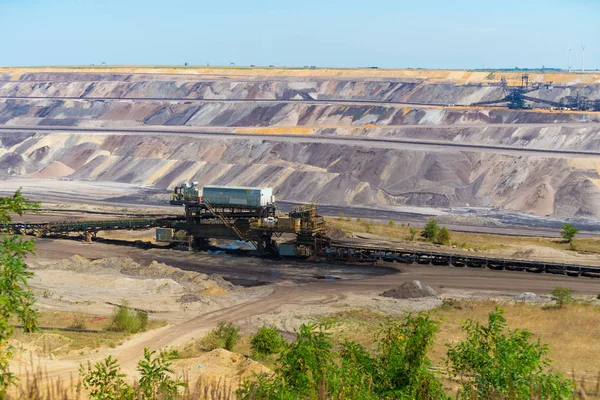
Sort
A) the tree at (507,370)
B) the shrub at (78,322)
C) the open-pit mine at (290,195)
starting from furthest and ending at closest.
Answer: the open-pit mine at (290,195) → the shrub at (78,322) → the tree at (507,370)

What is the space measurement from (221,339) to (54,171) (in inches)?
3450

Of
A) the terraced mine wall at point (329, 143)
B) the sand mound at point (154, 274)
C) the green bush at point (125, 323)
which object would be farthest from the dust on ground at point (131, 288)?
the terraced mine wall at point (329, 143)

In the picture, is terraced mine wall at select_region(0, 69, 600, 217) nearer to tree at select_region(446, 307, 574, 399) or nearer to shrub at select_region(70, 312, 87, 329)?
shrub at select_region(70, 312, 87, 329)

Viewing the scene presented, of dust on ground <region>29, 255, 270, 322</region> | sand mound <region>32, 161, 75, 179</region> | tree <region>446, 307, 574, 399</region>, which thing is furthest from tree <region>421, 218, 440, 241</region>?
sand mound <region>32, 161, 75, 179</region>

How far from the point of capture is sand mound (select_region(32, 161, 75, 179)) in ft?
373

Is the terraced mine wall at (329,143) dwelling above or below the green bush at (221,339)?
above

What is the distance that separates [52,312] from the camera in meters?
38.3

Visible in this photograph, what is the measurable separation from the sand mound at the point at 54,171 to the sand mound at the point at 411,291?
78455 mm

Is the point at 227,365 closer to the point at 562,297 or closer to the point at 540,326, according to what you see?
the point at 540,326

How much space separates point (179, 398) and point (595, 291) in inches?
1314

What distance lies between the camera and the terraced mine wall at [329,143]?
8944cm

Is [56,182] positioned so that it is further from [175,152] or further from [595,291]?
[595,291]

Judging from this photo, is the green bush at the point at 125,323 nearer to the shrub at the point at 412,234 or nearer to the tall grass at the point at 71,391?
the tall grass at the point at 71,391

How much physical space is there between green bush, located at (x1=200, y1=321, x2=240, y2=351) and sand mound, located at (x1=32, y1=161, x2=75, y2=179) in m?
84.5
